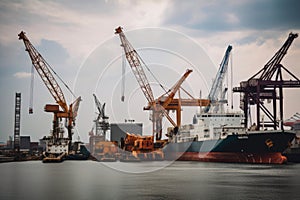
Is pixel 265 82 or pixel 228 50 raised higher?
pixel 228 50

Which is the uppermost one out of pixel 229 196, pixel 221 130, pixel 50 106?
pixel 50 106

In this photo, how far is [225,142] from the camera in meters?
66.2

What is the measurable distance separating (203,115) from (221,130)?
289 inches

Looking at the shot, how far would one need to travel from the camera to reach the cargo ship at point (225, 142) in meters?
61.7

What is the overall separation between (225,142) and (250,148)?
13.6 feet

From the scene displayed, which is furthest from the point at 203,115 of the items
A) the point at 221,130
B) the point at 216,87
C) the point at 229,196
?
the point at 229,196

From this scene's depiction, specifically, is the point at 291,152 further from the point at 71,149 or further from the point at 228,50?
the point at 71,149

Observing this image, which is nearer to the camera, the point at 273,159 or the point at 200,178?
the point at 200,178

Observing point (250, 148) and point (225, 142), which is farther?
point (225, 142)

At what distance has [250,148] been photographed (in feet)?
208

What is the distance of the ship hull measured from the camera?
61.1 m

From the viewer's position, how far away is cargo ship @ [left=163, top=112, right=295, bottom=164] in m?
61.7

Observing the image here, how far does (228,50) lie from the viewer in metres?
101

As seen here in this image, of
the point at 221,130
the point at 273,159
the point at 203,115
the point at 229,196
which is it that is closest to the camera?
the point at 229,196
